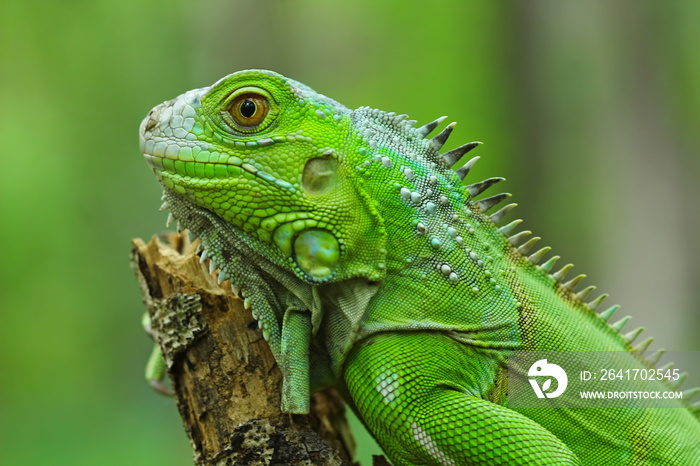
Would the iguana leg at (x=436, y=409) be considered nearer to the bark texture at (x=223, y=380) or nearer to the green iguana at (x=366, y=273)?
the green iguana at (x=366, y=273)

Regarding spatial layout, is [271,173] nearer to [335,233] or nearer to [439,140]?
[335,233]

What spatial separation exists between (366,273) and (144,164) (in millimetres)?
7751

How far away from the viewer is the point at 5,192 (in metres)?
8.64

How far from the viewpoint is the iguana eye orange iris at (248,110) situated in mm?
2754

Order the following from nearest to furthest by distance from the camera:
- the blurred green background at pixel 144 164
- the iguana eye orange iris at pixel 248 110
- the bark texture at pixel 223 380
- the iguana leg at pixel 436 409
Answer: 1. the iguana leg at pixel 436 409
2. the iguana eye orange iris at pixel 248 110
3. the bark texture at pixel 223 380
4. the blurred green background at pixel 144 164

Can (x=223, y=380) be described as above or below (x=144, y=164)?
below

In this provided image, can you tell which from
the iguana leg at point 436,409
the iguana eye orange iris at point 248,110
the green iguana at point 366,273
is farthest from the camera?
the iguana eye orange iris at point 248,110

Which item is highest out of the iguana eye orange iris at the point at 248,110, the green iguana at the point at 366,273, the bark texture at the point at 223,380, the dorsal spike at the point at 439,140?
the dorsal spike at the point at 439,140

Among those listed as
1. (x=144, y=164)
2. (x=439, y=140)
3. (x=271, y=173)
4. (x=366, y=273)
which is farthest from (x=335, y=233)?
(x=144, y=164)

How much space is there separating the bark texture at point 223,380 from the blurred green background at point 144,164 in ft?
19.3

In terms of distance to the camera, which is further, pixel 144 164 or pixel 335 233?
pixel 144 164

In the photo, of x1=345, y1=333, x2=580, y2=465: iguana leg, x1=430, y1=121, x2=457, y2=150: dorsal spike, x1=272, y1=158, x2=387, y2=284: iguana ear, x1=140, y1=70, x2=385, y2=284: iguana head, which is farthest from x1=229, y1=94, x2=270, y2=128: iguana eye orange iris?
x1=345, y1=333, x2=580, y2=465: iguana leg

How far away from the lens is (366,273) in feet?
8.96

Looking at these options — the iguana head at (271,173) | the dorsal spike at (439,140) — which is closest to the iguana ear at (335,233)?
the iguana head at (271,173)
